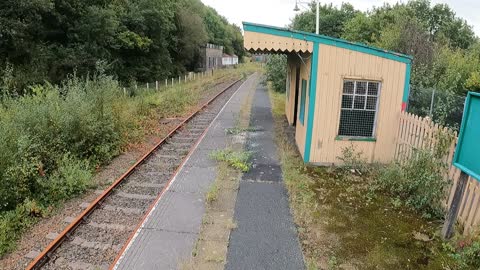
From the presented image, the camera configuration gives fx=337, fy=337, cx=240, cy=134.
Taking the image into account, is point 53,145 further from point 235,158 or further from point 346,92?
point 346,92

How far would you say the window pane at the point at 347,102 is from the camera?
8.27 meters

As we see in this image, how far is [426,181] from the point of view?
6051 mm

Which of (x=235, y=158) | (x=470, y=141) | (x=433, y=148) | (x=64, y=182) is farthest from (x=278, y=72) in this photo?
(x=470, y=141)

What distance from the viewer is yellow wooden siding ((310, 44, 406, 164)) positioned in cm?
805

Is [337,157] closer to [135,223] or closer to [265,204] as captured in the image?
[265,204]

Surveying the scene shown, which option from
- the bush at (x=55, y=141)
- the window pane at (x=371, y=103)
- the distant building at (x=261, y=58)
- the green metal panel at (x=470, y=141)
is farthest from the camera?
the distant building at (x=261, y=58)

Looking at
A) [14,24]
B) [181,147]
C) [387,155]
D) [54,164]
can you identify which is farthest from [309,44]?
[14,24]

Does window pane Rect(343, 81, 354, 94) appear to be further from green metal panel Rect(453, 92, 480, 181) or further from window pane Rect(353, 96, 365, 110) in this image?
green metal panel Rect(453, 92, 480, 181)

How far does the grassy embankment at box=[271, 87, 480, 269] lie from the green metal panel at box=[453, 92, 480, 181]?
102 cm

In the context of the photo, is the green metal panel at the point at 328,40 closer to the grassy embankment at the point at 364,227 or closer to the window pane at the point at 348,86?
the window pane at the point at 348,86

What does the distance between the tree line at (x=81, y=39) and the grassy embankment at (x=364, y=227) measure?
751 cm

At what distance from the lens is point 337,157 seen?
8523mm

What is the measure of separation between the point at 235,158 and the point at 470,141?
17.5 feet

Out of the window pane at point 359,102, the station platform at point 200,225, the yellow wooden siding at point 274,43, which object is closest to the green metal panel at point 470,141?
the station platform at point 200,225
